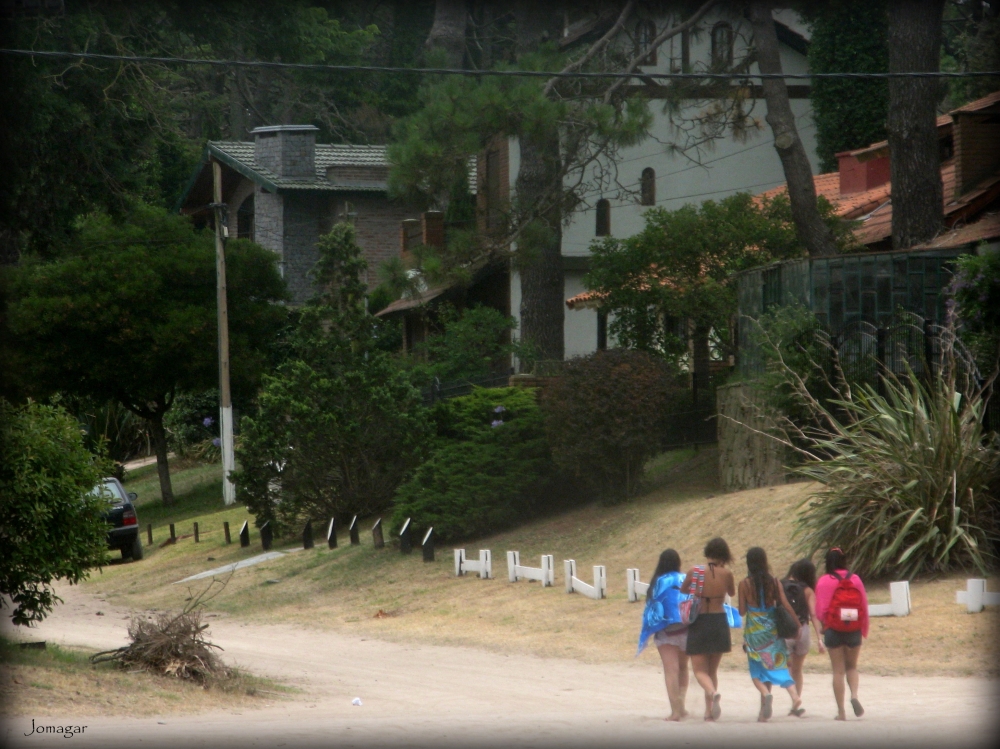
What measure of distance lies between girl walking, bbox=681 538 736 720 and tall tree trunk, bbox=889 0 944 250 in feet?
43.9

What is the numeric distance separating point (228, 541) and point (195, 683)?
14.3 m

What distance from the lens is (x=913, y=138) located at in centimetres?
2036

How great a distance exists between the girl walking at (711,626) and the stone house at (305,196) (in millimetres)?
30701

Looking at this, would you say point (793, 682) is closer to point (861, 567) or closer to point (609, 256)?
point (861, 567)

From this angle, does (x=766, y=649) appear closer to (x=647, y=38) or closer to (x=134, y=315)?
(x=647, y=38)

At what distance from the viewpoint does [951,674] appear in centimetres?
1064

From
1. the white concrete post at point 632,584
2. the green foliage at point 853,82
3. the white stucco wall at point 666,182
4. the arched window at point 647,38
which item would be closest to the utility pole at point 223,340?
the white stucco wall at point 666,182

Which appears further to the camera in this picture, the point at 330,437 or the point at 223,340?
the point at 223,340

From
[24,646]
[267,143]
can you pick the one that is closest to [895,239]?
[24,646]

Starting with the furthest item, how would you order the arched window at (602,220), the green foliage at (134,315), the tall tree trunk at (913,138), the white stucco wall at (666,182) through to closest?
the arched window at (602,220) < the white stucco wall at (666,182) < the green foliage at (134,315) < the tall tree trunk at (913,138)

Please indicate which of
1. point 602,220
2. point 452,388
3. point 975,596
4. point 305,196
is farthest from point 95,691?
point 305,196

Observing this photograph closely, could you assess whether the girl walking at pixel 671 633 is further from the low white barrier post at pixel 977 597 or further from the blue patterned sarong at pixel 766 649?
the low white barrier post at pixel 977 597

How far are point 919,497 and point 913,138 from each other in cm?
915

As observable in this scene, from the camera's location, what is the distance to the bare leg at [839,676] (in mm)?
8656
